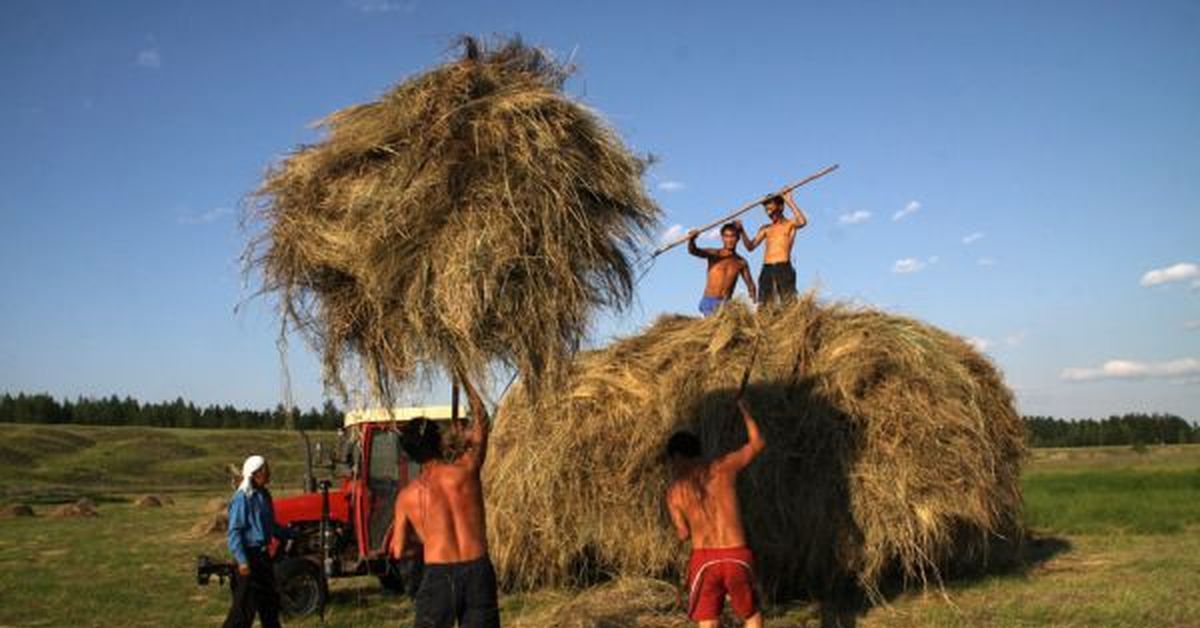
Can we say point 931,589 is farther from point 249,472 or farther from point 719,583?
point 249,472

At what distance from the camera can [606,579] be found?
9.77 m

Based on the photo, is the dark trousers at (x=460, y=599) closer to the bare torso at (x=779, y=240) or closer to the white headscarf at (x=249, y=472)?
the white headscarf at (x=249, y=472)

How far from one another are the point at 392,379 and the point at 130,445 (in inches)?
2783

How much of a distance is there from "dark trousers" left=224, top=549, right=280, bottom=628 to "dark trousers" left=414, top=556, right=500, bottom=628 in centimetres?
270

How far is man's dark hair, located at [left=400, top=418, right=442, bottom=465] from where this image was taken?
6.28 meters

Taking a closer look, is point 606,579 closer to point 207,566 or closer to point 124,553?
point 207,566

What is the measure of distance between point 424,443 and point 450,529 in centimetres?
59

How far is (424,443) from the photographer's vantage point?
630 cm

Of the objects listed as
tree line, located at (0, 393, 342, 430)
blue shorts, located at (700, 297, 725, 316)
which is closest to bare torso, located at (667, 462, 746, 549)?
blue shorts, located at (700, 297, 725, 316)

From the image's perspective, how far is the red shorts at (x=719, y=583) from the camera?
260 inches

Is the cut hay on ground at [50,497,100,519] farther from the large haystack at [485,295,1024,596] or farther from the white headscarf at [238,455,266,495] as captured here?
Result: the large haystack at [485,295,1024,596]

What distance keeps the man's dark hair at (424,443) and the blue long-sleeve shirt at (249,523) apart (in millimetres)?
2397

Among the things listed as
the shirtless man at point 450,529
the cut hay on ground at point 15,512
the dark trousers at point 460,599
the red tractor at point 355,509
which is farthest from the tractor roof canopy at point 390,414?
the cut hay on ground at point 15,512

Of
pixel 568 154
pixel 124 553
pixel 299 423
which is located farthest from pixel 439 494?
pixel 124 553
